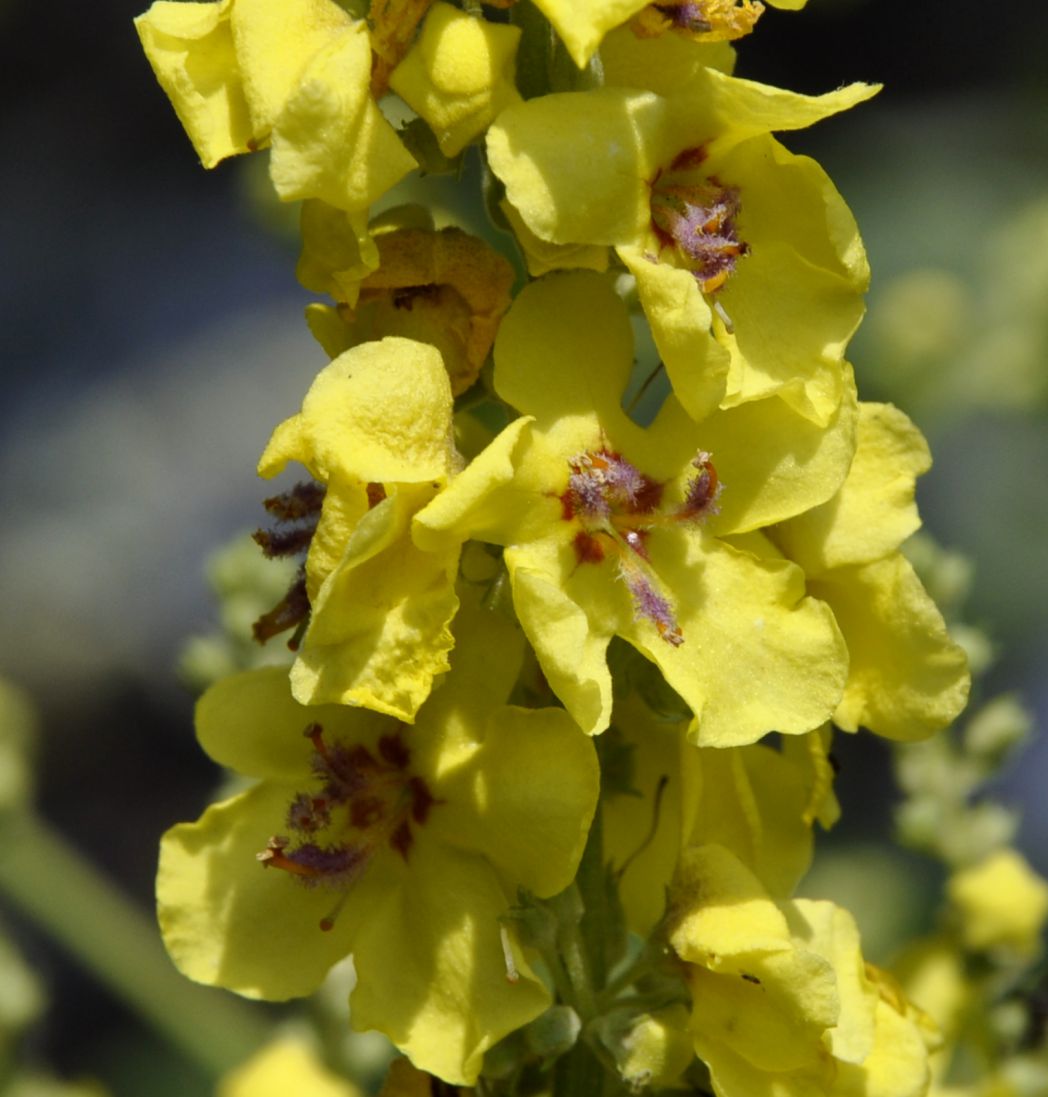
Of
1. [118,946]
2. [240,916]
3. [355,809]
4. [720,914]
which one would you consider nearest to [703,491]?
[720,914]

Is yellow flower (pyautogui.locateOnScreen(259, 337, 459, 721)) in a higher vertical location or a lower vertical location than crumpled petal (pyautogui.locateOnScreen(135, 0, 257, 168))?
lower

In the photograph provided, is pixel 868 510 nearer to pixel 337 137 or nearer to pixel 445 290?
pixel 445 290

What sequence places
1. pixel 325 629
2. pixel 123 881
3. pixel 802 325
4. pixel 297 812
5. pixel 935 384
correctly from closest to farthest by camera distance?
1. pixel 325 629
2. pixel 802 325
3. pixel 297 812
4. pixel 935 384
5. pixel 123 881

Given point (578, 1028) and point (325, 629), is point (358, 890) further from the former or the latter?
point (325, 629)

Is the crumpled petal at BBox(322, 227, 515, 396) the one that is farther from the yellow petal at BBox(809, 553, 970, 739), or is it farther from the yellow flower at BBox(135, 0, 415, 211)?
the yellow petal at BBox(809, 553, 970, 739)

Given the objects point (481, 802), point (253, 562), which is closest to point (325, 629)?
point (481, 802)

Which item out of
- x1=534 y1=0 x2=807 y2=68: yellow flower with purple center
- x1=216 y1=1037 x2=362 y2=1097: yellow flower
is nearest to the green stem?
x1=216 y1=1037 x2=362 y2=1097: yellow flower
